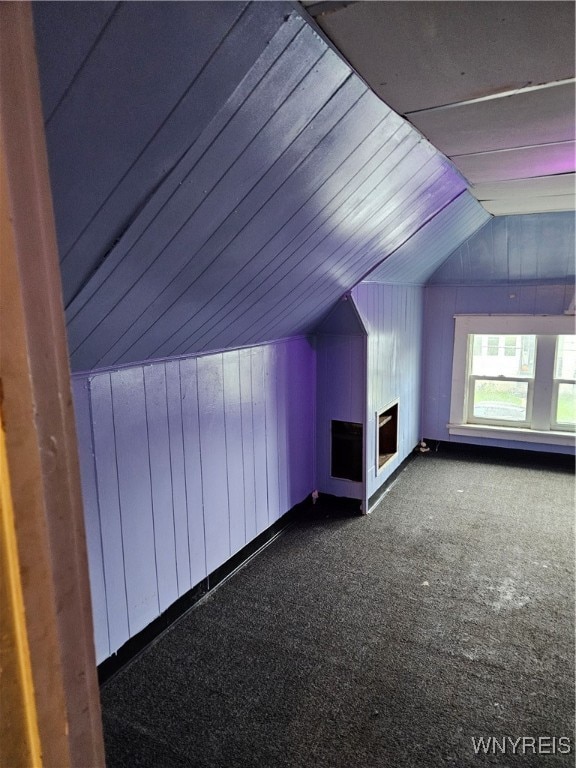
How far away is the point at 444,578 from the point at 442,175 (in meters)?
2.34

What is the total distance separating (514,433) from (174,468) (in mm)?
3896

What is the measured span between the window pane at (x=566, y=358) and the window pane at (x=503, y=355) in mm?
226

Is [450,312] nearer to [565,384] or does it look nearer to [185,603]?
[565,384]

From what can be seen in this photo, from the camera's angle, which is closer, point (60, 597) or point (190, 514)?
point (60, 597)

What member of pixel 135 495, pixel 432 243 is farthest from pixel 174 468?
pixel 432 243

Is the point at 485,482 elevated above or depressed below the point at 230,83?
below

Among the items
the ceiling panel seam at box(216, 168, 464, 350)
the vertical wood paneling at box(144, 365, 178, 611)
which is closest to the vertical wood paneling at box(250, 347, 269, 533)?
the ceiling panel seam at box(216, 168, 464, 350)

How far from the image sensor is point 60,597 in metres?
0.56

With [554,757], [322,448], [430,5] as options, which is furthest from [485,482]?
[430,5]

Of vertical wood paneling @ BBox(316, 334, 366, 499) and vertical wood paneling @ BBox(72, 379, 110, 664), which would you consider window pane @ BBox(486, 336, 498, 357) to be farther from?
vertical wood paneling @ BBox(72, 379, 110, 664)

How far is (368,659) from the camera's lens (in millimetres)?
2402

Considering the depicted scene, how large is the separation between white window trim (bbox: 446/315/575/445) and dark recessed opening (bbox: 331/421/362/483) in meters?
1.88

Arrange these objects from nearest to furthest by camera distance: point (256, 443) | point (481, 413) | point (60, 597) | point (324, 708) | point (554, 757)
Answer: point (60, 597), point (554, 757), point (324, 708), point (256, 443), point (481, 413)

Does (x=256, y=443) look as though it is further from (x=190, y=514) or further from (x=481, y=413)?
(x=481, y=413)
